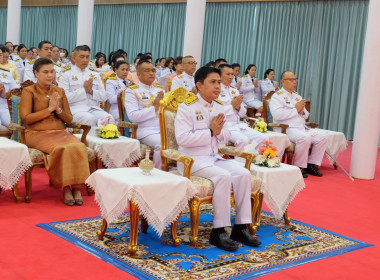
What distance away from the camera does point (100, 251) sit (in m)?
3.67

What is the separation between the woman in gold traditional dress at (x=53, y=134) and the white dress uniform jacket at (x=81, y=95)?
100 cm

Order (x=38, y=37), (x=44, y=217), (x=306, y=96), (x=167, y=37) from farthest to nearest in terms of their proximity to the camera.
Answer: (x=38, y=37) → (x=167, y=37) → (x=306, y=96) → (x=44, y=217)

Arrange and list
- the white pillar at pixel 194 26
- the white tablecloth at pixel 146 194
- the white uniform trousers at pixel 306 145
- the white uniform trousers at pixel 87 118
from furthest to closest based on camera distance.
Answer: the white pillar at pixel 194 26 → the white uniform trousers at pixel 306 145 → the white uniform trousers at pixel 87 118 → the white tablecloth at pixel 146 194

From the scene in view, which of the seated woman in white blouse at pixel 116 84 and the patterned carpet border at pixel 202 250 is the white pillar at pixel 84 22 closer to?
the seated woman in white blouse at pixel 116 84

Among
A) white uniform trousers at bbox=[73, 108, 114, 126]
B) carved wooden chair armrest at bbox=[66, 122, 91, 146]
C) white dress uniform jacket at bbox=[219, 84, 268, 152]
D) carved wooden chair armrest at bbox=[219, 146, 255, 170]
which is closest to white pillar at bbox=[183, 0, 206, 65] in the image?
white dress uniform jacket at bbox=[219, 84, 268, 152]

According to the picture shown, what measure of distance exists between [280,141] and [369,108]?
1242mm

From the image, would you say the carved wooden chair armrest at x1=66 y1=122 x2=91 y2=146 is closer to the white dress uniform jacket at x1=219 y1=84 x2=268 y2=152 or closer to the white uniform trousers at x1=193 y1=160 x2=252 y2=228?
the white uniform trousers at x1=193 y1=160 x2=252 y2=228

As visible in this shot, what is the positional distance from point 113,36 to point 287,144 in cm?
1062

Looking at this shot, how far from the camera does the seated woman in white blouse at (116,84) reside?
707cm

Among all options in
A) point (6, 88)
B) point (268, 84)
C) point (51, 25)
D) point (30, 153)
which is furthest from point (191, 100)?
point (51, 25)

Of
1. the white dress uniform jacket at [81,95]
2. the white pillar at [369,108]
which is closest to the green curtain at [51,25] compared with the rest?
the white dress uniform jacket at [81,95]

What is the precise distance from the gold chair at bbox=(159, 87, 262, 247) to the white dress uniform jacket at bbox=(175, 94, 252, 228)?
8 cm

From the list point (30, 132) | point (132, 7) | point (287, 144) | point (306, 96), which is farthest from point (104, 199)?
point (132, 7)

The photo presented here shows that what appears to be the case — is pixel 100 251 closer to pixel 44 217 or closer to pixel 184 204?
pixel 184 204
